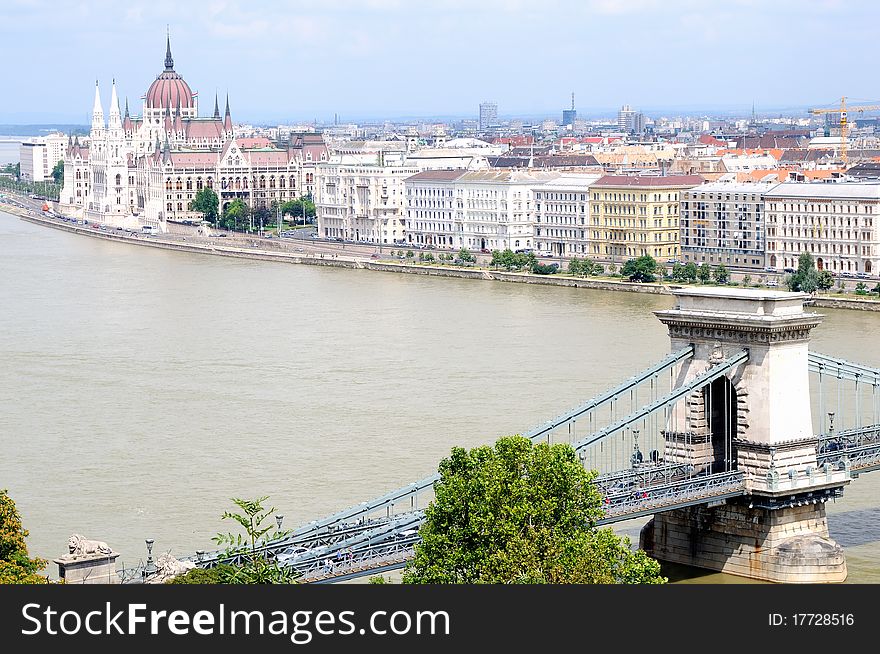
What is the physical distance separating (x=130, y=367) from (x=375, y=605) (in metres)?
16.2

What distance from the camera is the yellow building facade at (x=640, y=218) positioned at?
38969mm

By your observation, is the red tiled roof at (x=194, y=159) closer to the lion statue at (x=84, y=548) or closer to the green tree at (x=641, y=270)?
the green tree at (x=641, y=270)

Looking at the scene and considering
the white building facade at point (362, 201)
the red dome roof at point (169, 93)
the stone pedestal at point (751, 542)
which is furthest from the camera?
the red dome roof at point (169, 93)

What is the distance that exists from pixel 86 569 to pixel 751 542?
14.8 feet

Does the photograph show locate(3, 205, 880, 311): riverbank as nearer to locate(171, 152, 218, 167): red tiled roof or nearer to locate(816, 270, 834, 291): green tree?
locate(816, 270, 834, 291): green tree

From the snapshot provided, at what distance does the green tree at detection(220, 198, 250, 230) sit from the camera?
182ft

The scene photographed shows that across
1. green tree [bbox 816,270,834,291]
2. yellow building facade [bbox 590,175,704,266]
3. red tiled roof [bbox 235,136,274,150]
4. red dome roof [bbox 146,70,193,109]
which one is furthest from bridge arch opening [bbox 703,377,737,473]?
red dome roof [bbox 146,70,193,109]

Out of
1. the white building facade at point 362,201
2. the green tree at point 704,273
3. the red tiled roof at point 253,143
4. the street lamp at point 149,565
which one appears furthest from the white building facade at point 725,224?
the red tiled roof at point 253,143

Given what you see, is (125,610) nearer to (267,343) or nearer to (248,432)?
(248,432)

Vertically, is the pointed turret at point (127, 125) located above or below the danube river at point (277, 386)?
above

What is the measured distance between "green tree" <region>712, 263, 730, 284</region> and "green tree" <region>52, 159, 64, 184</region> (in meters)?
48.4

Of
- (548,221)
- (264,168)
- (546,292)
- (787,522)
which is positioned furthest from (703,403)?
(264,168)

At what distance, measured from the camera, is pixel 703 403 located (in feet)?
42.8

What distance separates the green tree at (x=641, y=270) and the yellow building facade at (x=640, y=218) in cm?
305
